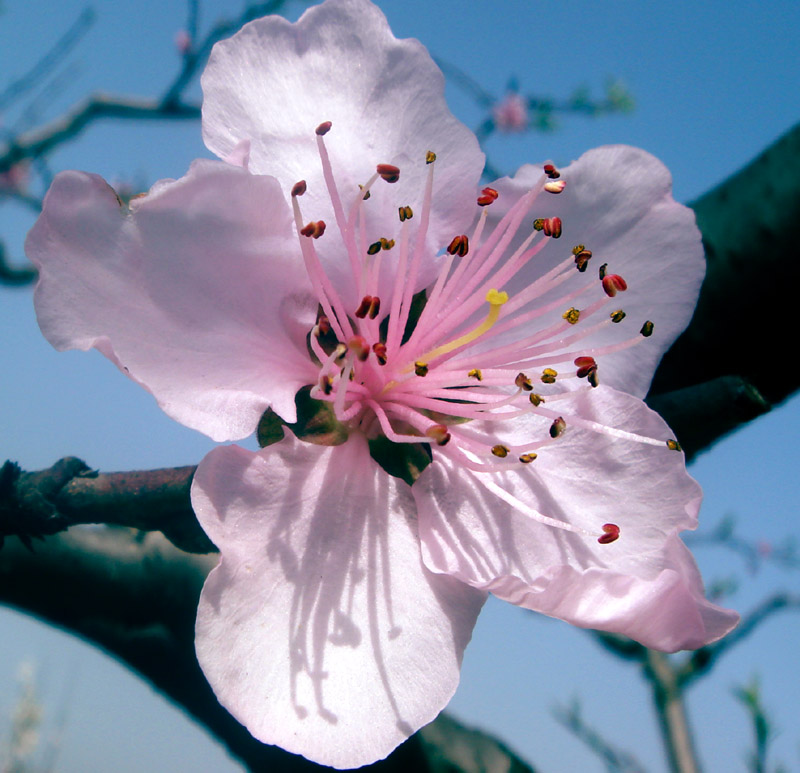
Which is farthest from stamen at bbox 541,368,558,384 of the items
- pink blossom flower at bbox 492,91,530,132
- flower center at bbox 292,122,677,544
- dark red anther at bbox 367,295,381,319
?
pink blossom flower at bbox 492,91,530,132

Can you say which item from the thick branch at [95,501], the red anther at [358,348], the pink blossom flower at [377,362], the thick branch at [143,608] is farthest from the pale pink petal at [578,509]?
the thick branch at [143,608]

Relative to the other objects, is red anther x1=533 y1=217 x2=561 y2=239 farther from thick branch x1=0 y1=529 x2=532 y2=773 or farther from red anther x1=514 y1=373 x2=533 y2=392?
thick branch x1=0 y1=529 x2=532 y2=773

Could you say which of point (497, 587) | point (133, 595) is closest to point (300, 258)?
point (497, 587)

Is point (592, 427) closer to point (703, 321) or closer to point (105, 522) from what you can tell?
point (703, 321)

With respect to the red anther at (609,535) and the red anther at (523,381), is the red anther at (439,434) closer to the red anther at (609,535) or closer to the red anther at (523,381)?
the red anther at (523,381)

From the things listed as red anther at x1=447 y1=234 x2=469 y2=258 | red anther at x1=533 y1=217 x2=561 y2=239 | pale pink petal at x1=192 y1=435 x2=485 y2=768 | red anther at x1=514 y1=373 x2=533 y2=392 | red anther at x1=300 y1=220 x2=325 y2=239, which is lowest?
pale pink petal at x1=192 y1=435 x2=485 y2=768

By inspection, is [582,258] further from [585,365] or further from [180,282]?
[180,282]

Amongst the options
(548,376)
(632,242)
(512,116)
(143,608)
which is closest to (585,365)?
(548,376)
